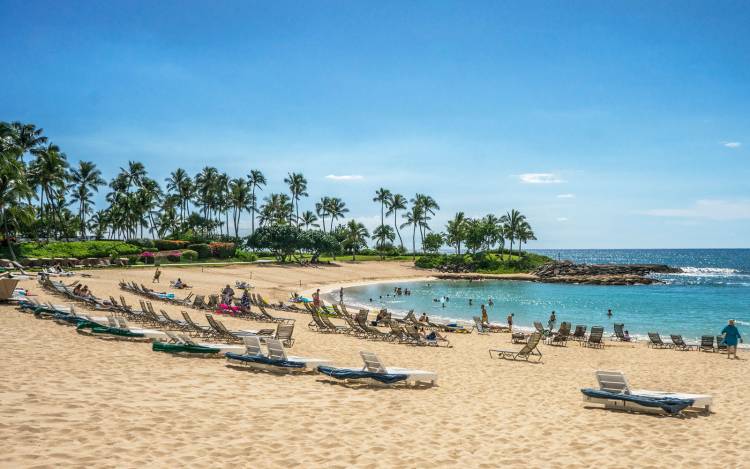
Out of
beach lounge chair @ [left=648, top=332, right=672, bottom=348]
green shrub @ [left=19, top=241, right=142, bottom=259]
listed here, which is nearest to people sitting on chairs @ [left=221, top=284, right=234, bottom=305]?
beach lounge chair @ [left=648, top=332, right=672, bottom=348]

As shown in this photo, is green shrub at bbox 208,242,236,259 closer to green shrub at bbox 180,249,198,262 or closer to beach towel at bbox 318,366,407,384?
green shrub at bbox 180,249,198,262

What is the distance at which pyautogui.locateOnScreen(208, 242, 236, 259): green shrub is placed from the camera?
225 feet

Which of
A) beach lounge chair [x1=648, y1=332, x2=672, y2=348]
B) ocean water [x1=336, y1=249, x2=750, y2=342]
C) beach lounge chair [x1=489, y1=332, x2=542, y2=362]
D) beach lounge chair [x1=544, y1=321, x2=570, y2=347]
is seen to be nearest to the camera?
beach lounge chair [x1=489, y1=332, x2=542, y2=362]

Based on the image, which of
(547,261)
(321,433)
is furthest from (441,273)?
(321,433)

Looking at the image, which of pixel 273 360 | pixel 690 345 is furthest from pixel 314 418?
pixel 690 345

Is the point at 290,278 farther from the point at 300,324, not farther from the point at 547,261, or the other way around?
the point at 547,261

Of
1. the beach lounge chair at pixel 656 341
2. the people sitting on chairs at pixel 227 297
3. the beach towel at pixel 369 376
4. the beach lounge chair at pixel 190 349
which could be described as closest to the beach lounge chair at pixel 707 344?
the beach lounge chair at pixel 656 341

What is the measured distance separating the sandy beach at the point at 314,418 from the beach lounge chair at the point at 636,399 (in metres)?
0.26

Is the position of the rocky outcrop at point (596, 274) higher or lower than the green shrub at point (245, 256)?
lower

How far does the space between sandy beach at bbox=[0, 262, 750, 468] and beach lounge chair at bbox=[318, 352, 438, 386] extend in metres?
0.27

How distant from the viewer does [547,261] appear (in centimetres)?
9550

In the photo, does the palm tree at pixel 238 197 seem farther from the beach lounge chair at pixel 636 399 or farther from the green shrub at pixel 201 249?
the beach lounge chair at pixel 636 399

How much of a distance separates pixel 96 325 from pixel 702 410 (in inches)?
607

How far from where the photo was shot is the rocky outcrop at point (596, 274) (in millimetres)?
71188
